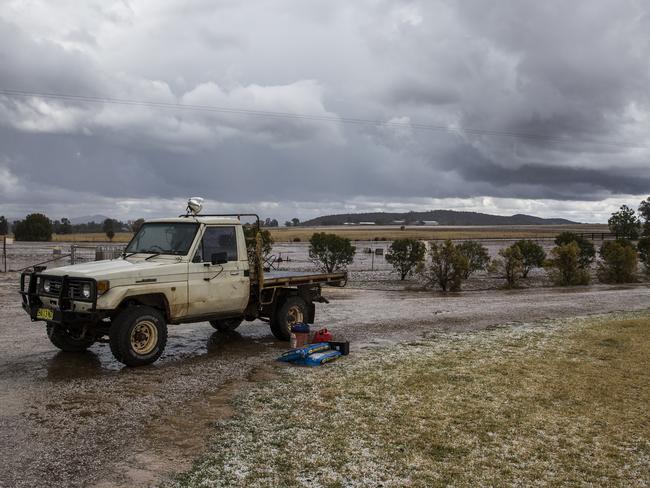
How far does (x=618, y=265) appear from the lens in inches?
1053

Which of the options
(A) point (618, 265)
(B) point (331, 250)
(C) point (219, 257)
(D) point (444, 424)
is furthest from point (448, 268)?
(D) point (444, 424)

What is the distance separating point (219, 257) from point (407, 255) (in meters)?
17.5

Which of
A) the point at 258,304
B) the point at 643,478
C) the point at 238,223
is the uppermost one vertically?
the point at 238,223

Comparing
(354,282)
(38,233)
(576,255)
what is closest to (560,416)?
(354,282)

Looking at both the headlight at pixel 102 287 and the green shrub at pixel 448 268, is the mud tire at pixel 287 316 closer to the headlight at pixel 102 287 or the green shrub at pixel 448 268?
the headlight at pixel 102 287

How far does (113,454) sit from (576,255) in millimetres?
24566

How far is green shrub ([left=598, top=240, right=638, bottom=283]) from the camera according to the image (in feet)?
87.6

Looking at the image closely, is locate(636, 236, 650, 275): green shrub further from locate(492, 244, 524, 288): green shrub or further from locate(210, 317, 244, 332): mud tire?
locate(210, 317, 244, 332): mud tire

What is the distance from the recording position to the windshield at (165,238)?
9766mm

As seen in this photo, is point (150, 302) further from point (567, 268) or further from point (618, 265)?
point (618, 265)

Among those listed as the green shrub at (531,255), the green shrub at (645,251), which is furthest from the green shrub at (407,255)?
the green shrub at (645,251)

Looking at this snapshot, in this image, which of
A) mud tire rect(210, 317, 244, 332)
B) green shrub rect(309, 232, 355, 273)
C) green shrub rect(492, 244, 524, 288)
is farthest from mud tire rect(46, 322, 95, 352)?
green shrub rect(492, 244, 524, 288)

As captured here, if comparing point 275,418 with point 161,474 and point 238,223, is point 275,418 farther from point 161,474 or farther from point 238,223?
point 238,223

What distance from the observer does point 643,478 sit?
208 inches
